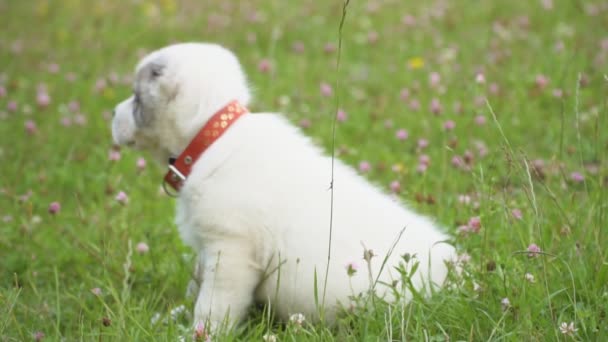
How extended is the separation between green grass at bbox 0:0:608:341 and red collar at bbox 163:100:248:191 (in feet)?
1.47

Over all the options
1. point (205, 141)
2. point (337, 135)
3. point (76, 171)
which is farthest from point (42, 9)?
point (205, 141)

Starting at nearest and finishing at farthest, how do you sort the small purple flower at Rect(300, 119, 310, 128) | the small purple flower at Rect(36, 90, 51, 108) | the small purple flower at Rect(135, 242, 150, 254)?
the small purple flower at Rect(135, 242, 150, 254) → the small purple flower at Rect(300, 119, 310, 128) → the small purple flower at Rect(36, 90, 51, 108)

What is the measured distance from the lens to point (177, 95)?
9.87 feet

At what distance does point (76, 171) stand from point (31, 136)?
0.57 metres

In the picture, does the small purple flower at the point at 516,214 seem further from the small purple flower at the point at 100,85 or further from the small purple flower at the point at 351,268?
the small purple flower at the point at 100,85

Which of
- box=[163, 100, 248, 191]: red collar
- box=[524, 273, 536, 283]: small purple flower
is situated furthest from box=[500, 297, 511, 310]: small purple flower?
box=[163, 100, 248, 191]: red collar

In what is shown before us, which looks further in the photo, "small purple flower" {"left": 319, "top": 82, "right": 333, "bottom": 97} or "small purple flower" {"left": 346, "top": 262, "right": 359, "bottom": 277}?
"small purple flower" {"left": 319, "top": 82, "right": 333, "bottom": 97}

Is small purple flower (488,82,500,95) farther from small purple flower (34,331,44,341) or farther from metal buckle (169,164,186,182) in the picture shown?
small purple flower (34,331,44,341)

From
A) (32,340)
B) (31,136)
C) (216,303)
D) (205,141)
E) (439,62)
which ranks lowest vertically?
(32,340)

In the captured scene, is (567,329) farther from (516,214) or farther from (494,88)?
(494,88)

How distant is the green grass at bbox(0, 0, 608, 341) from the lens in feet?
8.40

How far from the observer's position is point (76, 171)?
Answer: 473 cm

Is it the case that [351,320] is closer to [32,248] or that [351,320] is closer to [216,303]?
[216,303]

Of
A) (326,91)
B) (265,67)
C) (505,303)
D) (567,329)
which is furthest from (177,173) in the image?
(265,67)
